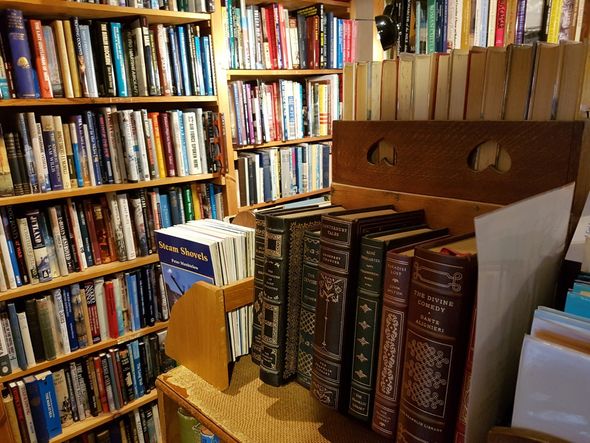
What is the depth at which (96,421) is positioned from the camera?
1715mm

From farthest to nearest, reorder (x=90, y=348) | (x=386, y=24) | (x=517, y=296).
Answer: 1. (x=90, y=348)
2. (x=386, y=24)
3. (x=517, y=296)

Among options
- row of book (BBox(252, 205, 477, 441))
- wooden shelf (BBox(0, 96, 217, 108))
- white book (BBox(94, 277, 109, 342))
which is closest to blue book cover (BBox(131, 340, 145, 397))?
white book (BBox(94, 277, 109, 342))

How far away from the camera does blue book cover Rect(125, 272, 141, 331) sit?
177cm

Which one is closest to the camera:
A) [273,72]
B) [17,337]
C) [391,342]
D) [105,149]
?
[391,342]

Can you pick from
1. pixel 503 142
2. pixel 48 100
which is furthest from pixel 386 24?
pixel 48 100

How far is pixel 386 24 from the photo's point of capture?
111 centimetres

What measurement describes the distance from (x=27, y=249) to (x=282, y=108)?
129 centimetres

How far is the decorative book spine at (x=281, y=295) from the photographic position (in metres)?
0.69

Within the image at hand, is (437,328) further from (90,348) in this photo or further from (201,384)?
(90,348)

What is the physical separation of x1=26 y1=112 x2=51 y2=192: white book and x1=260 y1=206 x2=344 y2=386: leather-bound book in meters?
1.16

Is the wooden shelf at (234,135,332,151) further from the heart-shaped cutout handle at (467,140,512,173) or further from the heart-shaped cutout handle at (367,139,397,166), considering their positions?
the heart-shaped cutout handle at (467,140,512,173)

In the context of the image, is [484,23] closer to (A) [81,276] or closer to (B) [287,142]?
(B) [287,142]

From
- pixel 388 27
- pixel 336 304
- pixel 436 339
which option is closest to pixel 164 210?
pixel 388 27

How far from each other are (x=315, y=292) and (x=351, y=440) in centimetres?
21
